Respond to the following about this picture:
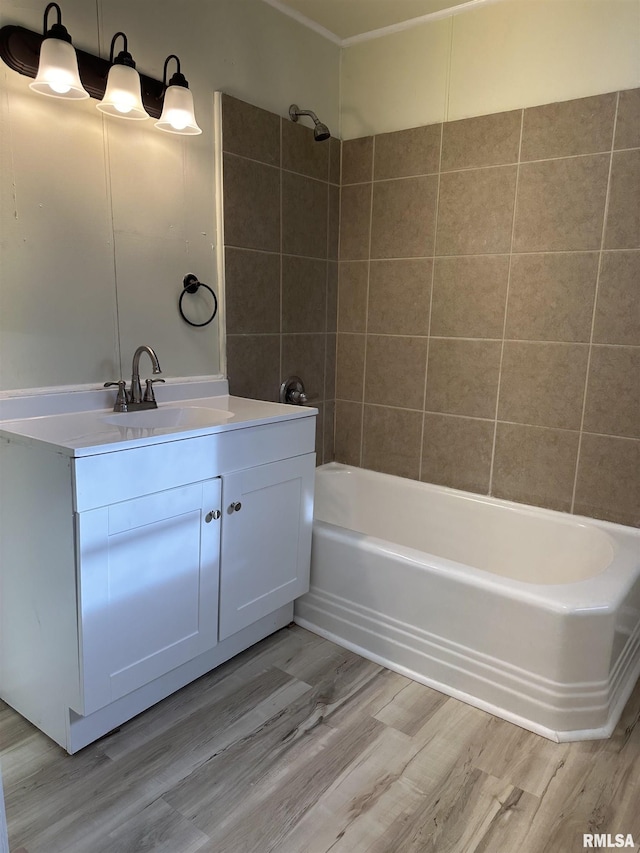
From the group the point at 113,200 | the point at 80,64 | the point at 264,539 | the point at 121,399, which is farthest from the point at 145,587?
the point at 80,64

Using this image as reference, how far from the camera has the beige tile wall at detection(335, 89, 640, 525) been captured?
2096mm

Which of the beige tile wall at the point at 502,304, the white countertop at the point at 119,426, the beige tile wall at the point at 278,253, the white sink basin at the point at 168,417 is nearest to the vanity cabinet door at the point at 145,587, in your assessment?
the white countertop at the point at 119,426

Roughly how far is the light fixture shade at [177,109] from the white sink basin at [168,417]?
0.90 m

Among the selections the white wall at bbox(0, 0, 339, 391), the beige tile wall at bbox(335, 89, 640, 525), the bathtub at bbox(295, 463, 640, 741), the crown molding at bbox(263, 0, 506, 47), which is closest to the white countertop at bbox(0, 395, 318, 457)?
the white wall at bbox(0, 0, 339, 391)

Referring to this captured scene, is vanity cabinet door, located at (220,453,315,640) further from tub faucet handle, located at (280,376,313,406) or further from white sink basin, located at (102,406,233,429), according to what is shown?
tub faucet handle, located at (280,376,313,406)

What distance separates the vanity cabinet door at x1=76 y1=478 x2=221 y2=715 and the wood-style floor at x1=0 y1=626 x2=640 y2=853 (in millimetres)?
200

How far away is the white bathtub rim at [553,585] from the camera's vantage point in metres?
1.66

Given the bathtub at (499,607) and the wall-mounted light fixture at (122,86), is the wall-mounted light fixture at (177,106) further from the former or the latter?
the bathtub at (499,607)

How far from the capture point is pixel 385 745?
1.63m

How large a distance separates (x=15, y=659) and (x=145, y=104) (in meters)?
1.72

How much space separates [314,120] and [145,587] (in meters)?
1.89

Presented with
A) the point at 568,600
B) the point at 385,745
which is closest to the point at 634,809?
the point at 568,600

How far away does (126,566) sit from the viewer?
1499mm

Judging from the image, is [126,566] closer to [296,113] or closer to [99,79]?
[99,79]
